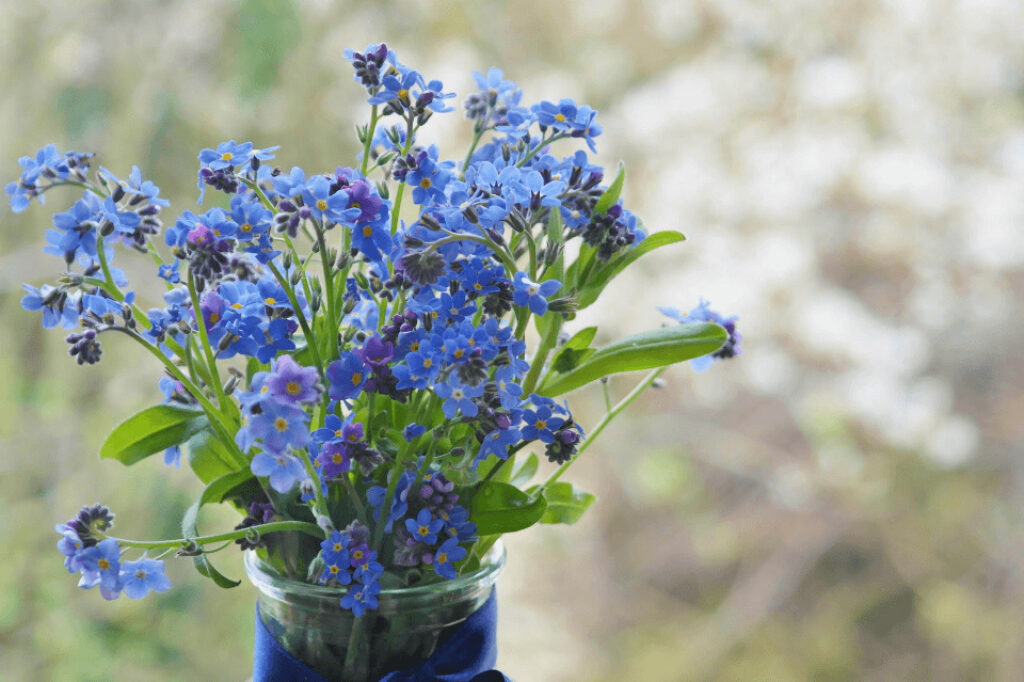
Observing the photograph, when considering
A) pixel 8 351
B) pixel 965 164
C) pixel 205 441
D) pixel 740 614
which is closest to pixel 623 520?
pixel 740 614

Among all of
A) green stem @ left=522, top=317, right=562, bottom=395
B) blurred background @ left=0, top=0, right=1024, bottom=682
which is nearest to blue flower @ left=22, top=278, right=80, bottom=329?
green stem @ left=522, top=317, right=562, bottom=395

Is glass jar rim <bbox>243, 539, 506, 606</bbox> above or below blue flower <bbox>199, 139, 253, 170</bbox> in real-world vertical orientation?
below

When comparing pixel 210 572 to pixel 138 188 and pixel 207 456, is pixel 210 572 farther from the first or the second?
pixel 138 188

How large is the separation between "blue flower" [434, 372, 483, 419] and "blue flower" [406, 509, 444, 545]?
7 cm

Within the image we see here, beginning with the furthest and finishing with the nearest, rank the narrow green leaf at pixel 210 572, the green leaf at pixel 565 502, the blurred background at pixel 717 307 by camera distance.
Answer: the blurred background at pixel 717 307 < the green leaf at pixel 565 502 < the narrow green leaf at pixel 210 572

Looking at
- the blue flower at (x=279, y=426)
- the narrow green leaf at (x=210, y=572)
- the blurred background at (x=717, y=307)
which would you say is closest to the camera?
the blue flower at (x=279, y=426)

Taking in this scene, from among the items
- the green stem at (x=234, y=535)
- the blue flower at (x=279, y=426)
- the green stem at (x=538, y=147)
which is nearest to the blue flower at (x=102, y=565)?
the green stem at (x=234, y=535)

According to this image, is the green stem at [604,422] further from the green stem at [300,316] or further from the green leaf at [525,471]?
the green stem at [300,316]

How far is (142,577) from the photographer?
48cm

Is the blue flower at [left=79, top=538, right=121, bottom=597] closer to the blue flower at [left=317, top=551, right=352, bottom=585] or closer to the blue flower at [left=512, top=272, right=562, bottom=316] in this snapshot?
the blue flower at [left=317, top=551, right=352, bottom=585]

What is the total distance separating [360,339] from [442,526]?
0.12m

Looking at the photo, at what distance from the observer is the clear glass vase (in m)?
0.55

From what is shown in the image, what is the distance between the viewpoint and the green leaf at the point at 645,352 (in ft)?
1.80

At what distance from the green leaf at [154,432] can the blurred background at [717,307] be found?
1.51 meters
